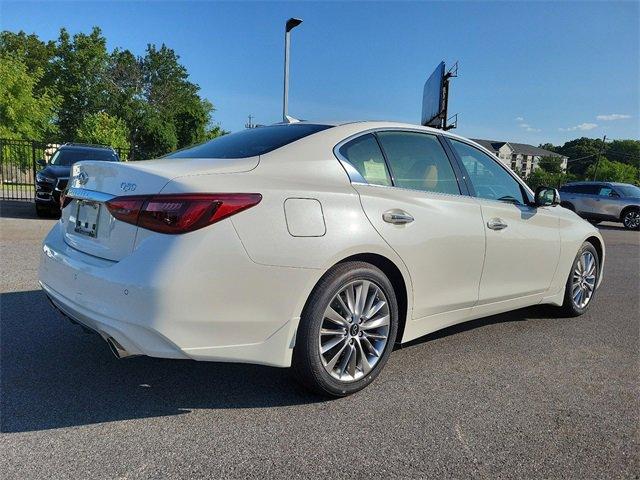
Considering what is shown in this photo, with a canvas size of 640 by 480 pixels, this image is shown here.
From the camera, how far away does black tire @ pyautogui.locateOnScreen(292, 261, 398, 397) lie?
2.69 meters

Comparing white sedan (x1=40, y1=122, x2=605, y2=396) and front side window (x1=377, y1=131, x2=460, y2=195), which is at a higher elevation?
front side window (x1=377, y1=131, x2=460, y2=195)

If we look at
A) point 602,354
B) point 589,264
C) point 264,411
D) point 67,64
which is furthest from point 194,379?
point 67,64

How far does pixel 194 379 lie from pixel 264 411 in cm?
61

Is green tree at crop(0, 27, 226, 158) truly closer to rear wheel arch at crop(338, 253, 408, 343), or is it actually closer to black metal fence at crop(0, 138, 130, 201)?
black metal fence at crop(0, 138, 130, 201)

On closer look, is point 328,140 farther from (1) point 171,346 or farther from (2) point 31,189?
(2) point 31,189

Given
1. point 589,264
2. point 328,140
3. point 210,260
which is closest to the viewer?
point 210,260

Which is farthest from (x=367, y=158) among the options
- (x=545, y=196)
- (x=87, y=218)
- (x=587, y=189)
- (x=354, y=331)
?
(x=587, y=189)

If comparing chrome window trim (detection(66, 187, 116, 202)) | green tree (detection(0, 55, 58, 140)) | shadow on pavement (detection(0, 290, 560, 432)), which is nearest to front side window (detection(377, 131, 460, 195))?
shadow on pavement (detection(0, 290, 560, 432))

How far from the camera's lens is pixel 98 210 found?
108 inches

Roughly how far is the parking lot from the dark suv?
741 cm

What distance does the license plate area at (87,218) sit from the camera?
9.04 ft

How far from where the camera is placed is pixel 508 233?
3.85 meters

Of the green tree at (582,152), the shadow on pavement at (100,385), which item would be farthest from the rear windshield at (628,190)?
the green tree at (582,152)

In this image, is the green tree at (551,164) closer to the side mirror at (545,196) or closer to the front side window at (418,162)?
the side mirror at (545,196)
